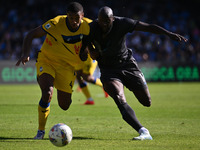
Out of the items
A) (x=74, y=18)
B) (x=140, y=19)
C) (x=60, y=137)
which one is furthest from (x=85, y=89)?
(x=140, y=19)

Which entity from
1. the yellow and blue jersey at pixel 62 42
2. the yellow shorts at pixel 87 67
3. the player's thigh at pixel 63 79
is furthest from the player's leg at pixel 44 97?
the yellow shorts at pixel 87 67

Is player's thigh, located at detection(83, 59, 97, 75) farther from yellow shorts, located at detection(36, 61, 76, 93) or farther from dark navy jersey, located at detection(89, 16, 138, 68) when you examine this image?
→ dark navy jersey, located at detection(89, 16, 138, 68)

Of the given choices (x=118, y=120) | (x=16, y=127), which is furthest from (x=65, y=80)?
(x=118, y=120)

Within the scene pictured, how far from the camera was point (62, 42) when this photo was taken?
8477 millimetres

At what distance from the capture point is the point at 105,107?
13.7 m

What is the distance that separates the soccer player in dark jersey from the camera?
7.65 m

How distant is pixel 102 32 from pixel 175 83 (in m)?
18.9

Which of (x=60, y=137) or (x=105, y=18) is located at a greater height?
(x=105, y=18)

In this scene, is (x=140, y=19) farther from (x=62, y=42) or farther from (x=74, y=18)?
(x=74, y=18)

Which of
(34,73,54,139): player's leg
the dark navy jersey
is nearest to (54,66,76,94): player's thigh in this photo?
(34,73,54,139): player's leg

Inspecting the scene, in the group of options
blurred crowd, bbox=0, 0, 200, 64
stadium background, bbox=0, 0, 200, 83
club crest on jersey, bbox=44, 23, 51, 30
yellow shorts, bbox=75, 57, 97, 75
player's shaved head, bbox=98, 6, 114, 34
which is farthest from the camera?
blurred crowd, bbox=0, 0, 200, 64

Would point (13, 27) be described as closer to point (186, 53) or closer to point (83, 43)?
point (186, 53)

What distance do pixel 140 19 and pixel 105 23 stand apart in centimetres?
2258

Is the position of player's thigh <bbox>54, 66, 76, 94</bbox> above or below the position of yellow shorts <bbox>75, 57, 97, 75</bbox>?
above
